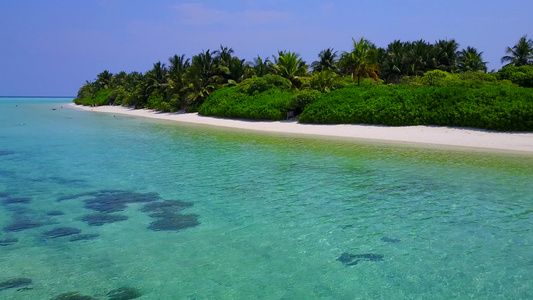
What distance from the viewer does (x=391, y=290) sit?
18.3 feet

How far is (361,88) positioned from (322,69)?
7.76 metres

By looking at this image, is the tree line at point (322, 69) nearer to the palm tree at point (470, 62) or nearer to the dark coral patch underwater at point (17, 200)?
the palm tree at point (470, 62)

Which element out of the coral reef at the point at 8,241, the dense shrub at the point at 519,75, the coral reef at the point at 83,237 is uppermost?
the dense shrub at the point at 519,75

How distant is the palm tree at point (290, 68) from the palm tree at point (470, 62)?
1072 inches

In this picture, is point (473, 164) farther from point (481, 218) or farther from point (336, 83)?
point (336, 83)

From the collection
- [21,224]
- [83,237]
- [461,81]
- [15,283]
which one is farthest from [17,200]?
[461,81]

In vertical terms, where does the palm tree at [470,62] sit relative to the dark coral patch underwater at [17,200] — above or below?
above

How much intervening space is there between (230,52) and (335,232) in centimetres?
4589

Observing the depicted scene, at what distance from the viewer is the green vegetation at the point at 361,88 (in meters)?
24.6

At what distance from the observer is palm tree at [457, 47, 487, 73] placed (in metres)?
57.5

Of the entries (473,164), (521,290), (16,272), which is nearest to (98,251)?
(16,272)

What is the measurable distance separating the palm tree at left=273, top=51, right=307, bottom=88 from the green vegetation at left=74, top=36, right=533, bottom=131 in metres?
0.11

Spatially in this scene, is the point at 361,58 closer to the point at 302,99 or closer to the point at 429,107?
the point at 302,99

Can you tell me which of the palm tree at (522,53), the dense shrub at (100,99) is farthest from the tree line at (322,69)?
the dense shrub at (100,99)
